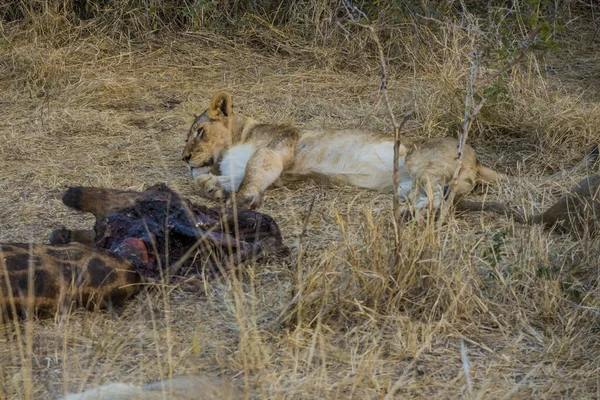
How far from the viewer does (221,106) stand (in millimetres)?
6160

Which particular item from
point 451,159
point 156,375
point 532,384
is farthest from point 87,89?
point 532,384

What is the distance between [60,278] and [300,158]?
8.47ft

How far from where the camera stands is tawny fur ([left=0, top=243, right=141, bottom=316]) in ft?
11.3

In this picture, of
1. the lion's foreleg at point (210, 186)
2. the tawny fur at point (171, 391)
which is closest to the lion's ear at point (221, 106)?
the lion's foreleg at point (210, 186)

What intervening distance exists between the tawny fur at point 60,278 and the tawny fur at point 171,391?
0.77 m

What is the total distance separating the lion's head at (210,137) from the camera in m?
6.02

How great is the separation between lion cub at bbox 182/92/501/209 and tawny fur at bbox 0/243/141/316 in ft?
5.52

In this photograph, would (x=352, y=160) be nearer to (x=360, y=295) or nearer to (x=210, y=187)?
(x=210, y=187)

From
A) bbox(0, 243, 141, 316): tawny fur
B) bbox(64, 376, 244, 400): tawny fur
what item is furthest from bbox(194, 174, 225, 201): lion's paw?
bbox(64, 376, 244, 400): tawny fur

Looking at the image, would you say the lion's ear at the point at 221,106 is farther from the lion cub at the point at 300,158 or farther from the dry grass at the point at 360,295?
the dry grass at the point at 360,295

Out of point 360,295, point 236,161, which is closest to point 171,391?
point 360,295

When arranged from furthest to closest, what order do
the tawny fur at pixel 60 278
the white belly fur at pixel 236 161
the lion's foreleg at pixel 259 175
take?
1. the white belly fur at pixel 236 161
2. the lion's foreleg at pixel 259 175
3. the tawny fur at pixel 60 278

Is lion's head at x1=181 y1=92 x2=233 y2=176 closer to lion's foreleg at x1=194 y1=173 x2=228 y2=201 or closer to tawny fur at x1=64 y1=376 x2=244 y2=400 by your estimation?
lion's foreleg at x1=194 y1=173 x2=228 y2=201

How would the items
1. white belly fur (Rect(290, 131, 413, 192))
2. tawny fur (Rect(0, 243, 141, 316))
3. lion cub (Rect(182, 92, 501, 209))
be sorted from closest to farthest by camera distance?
tawny fur (Rect(0, 243, 141, 316)) → lion cub (Rect(182, 92, 501, 209)) → white belly fur (Rect(290, 131, 413, 192))
